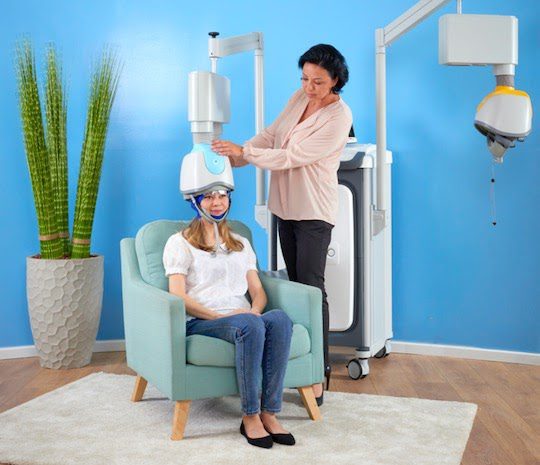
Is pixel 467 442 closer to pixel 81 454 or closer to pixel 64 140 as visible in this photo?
pixel 81 454

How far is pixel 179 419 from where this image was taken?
2.89 meters

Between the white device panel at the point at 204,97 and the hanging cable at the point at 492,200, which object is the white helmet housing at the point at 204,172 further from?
the hanging cable at the point at 492,200

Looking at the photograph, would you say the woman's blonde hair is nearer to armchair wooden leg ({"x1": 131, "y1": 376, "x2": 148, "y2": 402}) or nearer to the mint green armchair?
the mint green armchair

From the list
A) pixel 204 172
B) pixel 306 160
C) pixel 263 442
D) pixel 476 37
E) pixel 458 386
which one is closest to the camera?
pixel 263 442

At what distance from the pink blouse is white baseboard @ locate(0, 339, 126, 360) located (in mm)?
1376

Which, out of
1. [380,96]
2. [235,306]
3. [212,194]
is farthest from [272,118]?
[235,306]

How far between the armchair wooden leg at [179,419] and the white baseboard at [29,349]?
157 cm

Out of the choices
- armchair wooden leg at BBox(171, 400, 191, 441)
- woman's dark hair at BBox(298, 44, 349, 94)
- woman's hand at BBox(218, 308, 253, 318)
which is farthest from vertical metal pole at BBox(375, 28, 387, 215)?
armchair wooden leg at BBox(171, 400, 191, 441)

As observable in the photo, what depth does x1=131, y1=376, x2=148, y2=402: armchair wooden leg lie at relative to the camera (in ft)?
11.0

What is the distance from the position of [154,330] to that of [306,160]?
0.86 meters

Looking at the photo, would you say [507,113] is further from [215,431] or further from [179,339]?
[215,431]

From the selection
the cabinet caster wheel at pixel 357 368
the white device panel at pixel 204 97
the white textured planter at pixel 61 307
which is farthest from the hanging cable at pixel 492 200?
the white textured planter at pixel 61 307

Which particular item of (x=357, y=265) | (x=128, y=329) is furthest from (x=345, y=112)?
(x=128, y=329)

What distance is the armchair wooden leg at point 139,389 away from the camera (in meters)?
3.35
